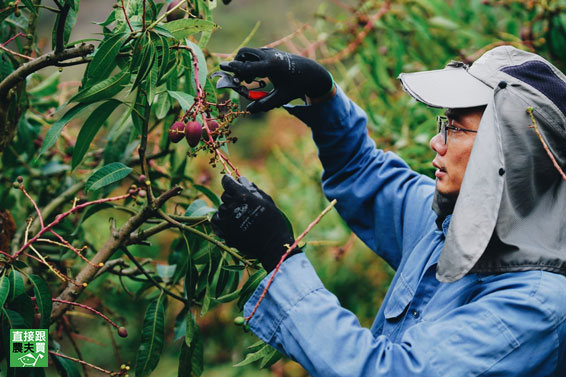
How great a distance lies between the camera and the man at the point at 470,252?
1116 mm

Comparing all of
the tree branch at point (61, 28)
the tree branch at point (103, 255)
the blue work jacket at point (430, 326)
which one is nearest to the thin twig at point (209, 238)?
the tree branch at point (103, 255)

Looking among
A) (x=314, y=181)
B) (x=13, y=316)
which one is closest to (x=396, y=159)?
(x=13, y=316)

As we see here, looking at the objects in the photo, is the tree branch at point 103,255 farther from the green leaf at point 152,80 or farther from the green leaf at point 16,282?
the green leaf at point 152,80

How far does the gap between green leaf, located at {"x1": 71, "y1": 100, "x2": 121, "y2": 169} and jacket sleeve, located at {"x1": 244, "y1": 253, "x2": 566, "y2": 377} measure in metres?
0.56

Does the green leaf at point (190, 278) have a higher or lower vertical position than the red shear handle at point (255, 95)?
lower

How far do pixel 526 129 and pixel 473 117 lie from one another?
0.42 ft

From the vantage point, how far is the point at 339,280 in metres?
3.12

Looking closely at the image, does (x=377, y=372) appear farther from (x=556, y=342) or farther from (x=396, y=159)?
(x=396, y=159)

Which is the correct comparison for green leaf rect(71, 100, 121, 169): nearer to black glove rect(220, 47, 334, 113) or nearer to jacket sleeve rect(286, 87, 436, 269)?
black glove rect(220, 47, 334, 113)

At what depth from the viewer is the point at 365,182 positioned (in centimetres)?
165

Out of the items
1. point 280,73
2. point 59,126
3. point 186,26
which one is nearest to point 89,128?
point 59,126

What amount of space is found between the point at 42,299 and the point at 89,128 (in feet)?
1.29

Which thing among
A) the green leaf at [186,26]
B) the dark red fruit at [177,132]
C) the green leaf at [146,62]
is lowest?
the dark red fruit at [177,132]

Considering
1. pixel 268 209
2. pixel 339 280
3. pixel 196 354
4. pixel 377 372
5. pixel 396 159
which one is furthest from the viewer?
pixel 339 280
